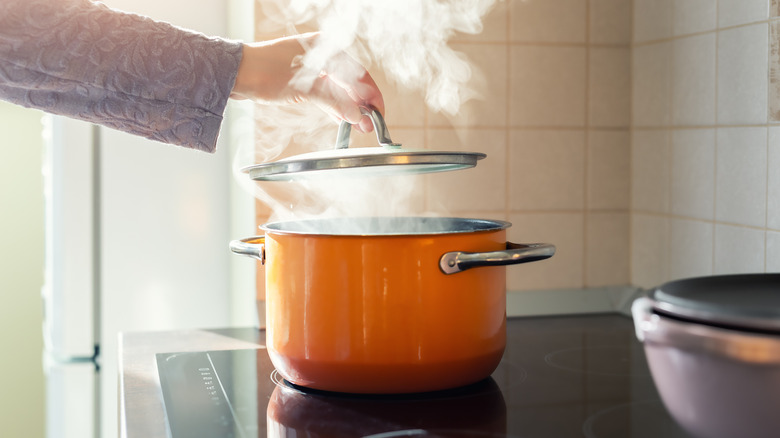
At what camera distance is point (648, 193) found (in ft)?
4.41

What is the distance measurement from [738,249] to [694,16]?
36 centimetres

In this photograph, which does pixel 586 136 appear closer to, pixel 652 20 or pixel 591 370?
pixel 652 20

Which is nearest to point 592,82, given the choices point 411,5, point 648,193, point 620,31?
point 620,31

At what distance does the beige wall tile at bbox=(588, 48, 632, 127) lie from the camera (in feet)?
4.47

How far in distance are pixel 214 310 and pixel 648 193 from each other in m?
0.83

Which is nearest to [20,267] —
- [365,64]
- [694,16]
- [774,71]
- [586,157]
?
[365,64]

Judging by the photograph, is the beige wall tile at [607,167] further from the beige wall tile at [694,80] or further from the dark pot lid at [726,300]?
the dark pot lid at [726,300]

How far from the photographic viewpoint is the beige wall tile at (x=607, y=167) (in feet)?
4.51

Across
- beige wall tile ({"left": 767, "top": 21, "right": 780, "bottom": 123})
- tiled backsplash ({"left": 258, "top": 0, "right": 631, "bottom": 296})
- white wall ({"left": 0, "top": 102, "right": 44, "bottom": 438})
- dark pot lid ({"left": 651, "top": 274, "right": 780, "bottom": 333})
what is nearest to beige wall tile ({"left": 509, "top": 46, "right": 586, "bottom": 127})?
tiled backsplash ({"left": 258, "top": 0, "right": 631, "bottom": 296})

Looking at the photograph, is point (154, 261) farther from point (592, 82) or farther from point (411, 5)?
point (592, 82)

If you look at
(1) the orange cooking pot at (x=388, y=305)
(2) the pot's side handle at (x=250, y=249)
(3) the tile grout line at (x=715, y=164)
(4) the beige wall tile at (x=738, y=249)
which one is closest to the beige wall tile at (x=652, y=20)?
(3) the tile grout line at (x=715, y=164)

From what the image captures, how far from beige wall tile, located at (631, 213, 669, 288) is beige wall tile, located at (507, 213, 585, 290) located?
0.09 metres

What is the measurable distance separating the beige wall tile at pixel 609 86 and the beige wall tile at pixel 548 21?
5 cm

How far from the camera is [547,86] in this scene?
1349 millimetres
